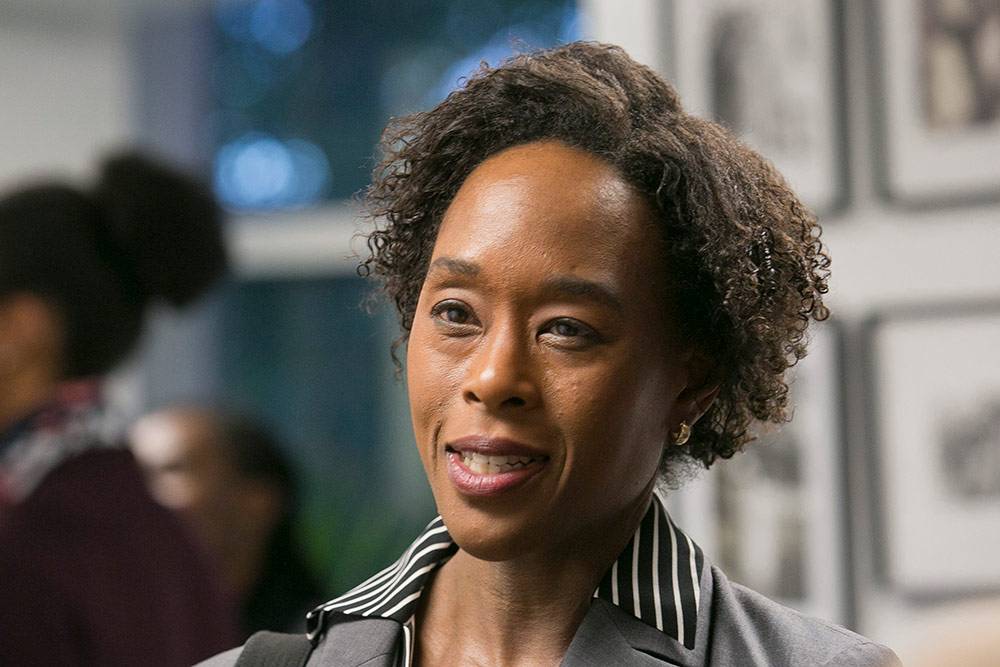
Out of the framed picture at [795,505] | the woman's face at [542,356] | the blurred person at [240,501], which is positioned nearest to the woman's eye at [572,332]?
the woman's face at [542,356]

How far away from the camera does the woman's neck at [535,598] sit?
4.17ft

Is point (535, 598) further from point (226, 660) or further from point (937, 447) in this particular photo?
point (937, 447)

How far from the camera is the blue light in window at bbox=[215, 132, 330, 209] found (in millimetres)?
5449

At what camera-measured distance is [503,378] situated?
116 cm

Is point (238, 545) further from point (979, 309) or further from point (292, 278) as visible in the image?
point (292, 278)

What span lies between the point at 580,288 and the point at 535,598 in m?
A: 0.28

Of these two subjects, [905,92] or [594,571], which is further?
[905,92]

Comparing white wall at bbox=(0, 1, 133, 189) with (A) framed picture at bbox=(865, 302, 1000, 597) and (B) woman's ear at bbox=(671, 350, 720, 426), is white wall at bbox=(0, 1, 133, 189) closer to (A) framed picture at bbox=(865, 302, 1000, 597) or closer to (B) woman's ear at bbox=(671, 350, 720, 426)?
(A) framed picture at bbox=(865, 302, 1000, 597)

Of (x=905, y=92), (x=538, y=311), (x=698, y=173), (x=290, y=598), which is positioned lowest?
(x=290, y=598)

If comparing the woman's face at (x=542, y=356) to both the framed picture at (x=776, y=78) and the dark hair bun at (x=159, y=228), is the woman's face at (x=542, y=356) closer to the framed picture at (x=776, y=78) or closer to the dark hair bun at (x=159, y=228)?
the dark hair bun at (x=159, y=228)

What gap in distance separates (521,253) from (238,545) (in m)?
2.14

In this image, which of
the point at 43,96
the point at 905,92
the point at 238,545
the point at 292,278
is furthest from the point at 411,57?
the point at 905,92

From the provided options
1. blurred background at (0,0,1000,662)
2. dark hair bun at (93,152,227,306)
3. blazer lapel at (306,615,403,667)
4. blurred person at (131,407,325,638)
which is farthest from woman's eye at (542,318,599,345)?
blurred person at (131,407,325,638)

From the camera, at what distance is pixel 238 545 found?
125 inches
